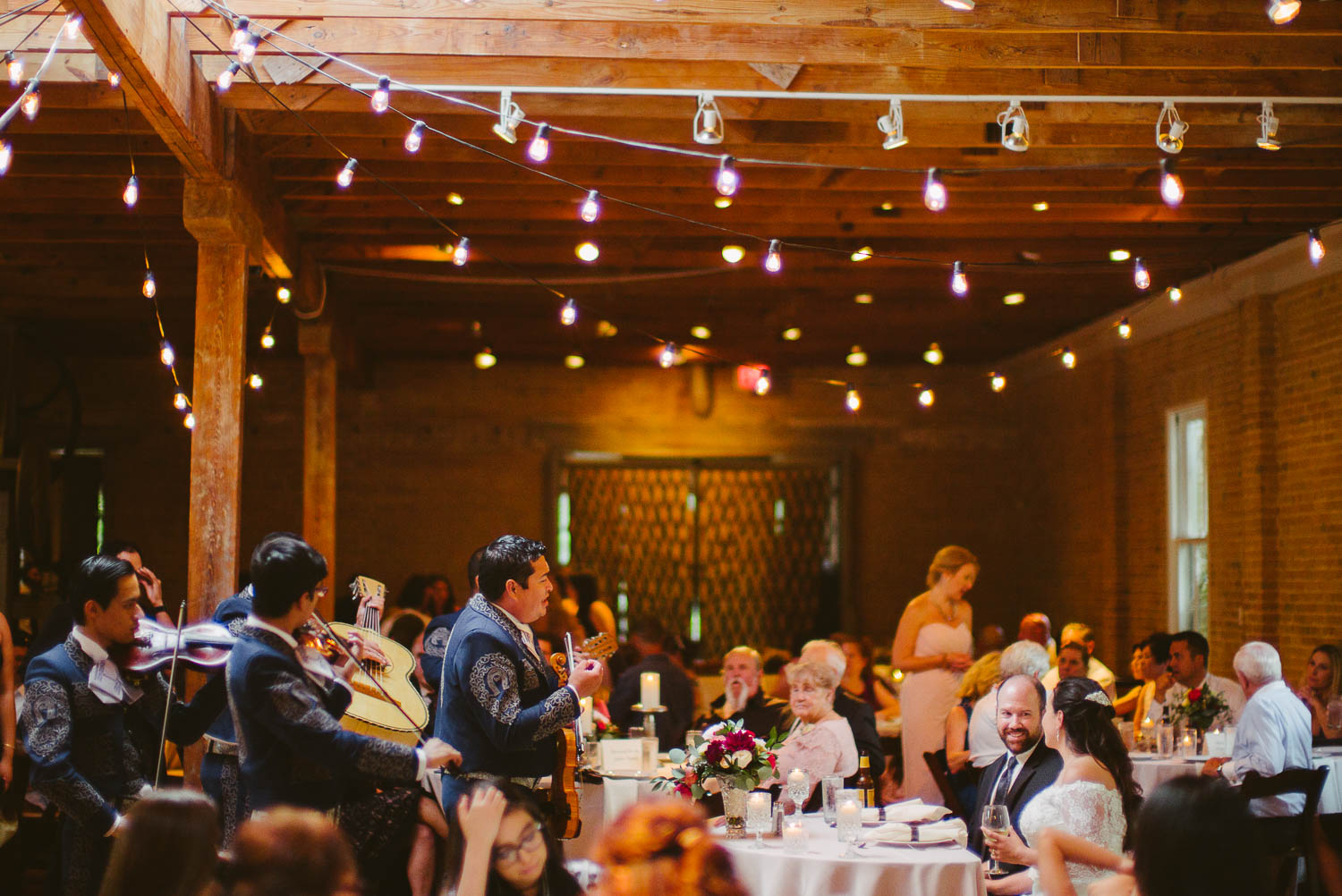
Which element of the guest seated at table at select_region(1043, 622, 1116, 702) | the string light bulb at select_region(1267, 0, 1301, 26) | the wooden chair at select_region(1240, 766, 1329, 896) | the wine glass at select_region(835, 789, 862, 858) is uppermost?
the string light bulb at select_region(1267, 0, 1301, 26)

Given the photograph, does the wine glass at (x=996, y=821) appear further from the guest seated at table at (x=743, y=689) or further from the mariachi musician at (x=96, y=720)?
the guest seated at table at (x=743, y=689)

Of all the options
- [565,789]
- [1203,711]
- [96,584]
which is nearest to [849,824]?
[565,789]

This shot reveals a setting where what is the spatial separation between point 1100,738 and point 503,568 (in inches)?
69.3

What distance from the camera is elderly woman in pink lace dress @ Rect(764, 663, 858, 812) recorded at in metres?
5.11

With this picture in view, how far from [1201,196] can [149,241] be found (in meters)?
6.50

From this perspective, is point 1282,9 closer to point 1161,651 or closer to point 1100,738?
point 1100,738

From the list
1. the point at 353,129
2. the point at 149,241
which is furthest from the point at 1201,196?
the point at 149,241

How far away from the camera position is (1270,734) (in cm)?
574

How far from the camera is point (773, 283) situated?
988 centimetres

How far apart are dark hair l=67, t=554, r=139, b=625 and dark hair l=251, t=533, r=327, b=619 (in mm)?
812

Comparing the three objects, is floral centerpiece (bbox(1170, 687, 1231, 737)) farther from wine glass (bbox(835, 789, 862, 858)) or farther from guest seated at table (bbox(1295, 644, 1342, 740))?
wine glass (bbox(835, 789, 862, 858))

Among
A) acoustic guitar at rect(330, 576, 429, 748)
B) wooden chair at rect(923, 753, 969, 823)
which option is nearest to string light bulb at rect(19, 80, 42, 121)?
acoustic guitar at rect(330, 576, 429, 748)

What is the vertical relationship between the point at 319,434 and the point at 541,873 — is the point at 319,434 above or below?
above

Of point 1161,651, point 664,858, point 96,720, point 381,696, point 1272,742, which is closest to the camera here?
point 664,858
